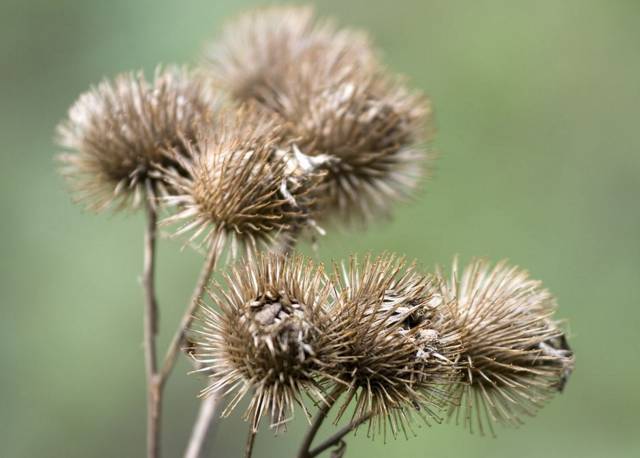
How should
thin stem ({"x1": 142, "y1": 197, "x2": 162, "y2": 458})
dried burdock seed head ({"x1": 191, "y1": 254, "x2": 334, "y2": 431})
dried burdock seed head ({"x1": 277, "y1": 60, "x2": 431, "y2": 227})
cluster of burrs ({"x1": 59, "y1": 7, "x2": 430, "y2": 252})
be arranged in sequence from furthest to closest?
dried burdock seed head ({"x1": 277, "y1": 60, "x2": 431, "y2": 227})
thin stem ({"x1": 142, "y1": 197, "x2": 162, "y2": 458})
cluster of burrs ({"x1": 59, "y1": 7, "x2": 430, "y2": 252})
dried burdock seed head ({"x1": 191, "y1": 254, "x2": 334, "y2": 431})

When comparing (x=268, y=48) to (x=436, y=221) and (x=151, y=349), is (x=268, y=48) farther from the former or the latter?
(x=436, y=221)

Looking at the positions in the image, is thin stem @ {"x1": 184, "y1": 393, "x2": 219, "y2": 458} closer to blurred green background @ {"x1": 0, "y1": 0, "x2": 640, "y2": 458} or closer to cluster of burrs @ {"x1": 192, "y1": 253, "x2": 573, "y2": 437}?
→ cluster of burrs @ {"x1": 192, "y1": 253, "x2": 573, "y2": 437}

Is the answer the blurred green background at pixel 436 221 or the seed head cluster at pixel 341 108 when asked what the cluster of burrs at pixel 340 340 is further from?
the blurred green background at pixel 436 221

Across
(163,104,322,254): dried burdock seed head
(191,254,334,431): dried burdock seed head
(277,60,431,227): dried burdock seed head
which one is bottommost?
(191,254,334,431): dried burdock seed head

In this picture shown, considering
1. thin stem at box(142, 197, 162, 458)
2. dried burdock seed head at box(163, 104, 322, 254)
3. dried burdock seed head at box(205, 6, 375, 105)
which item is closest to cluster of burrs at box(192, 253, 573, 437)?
dried burdock seed head at box(163, 104, 322, 254)

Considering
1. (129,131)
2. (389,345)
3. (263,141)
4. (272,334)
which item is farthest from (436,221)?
(272,334)

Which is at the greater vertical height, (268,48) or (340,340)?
(268,48)

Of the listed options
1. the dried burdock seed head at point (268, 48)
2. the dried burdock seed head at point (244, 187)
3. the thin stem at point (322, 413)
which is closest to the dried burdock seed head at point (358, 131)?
the dried burdock seed head at point (268, 48)
